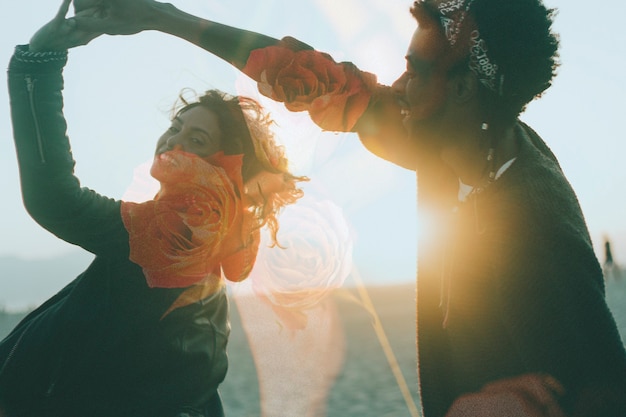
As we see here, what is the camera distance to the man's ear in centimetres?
217

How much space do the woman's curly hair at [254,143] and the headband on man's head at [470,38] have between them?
134cm

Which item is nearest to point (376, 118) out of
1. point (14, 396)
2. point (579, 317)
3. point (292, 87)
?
point (292, 87)

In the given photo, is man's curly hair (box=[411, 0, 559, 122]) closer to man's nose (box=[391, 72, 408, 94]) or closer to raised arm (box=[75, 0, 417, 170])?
man's nose (box=[391, 72, 408, 94])

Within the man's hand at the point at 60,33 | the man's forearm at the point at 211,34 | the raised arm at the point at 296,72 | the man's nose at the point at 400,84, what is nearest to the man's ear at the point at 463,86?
the man's nose at the point at 400,84

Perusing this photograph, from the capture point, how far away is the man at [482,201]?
161 cm

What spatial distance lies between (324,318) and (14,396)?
61.7 inches

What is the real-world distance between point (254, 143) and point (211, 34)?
101cm

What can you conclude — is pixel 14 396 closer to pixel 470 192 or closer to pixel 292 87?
pixel 292 87

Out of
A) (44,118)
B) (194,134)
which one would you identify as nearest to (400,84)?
(194,134)

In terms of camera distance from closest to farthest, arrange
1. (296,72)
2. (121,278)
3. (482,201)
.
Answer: (482,201)
(296,72)
(121,278)

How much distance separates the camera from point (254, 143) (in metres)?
3.35

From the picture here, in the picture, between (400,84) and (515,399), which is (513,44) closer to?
(400,84)
